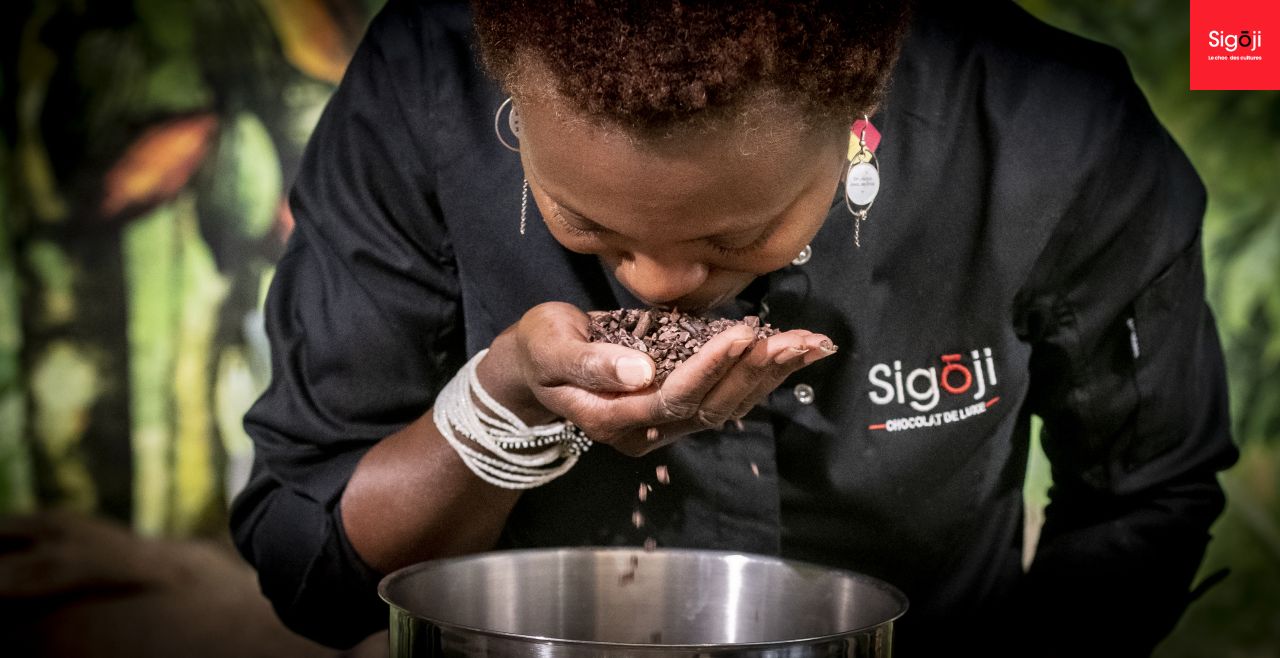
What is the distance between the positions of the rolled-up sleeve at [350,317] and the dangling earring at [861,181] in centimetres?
44

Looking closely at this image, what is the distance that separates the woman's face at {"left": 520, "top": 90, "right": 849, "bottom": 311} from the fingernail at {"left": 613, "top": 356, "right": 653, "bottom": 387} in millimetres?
89

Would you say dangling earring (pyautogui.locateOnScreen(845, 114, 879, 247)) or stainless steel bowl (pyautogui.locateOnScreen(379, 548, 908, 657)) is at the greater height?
dangling earring (pyautogui.locateOnScreen(845, 114, 879, 247))

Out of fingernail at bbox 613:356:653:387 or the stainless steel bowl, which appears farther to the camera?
the stainless steel bowl

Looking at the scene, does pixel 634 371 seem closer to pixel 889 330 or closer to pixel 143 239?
pixel 889 330

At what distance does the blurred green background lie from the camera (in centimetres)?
145

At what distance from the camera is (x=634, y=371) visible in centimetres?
93

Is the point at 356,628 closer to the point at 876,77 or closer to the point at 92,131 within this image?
the point at 92,131

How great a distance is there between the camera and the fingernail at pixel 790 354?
901mm

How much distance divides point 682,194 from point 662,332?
0.17 m

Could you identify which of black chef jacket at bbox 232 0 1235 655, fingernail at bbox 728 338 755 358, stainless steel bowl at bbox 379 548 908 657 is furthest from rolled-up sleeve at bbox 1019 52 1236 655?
fingernail at bbox 728 338 755 358

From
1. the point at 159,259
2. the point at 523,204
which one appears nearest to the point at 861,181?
the point at 523,204

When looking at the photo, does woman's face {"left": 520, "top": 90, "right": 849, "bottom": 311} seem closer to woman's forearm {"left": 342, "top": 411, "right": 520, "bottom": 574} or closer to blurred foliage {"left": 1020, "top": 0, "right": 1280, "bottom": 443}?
woman's forearm {"left": 342, "top": 411, "right": 520, "bottom": 574}

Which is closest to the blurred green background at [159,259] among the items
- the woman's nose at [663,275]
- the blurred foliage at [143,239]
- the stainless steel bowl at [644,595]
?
the blurred foliage at [143,239]

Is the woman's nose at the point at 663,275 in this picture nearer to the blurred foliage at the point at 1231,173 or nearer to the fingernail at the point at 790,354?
the fingernail at the point at 790,354
